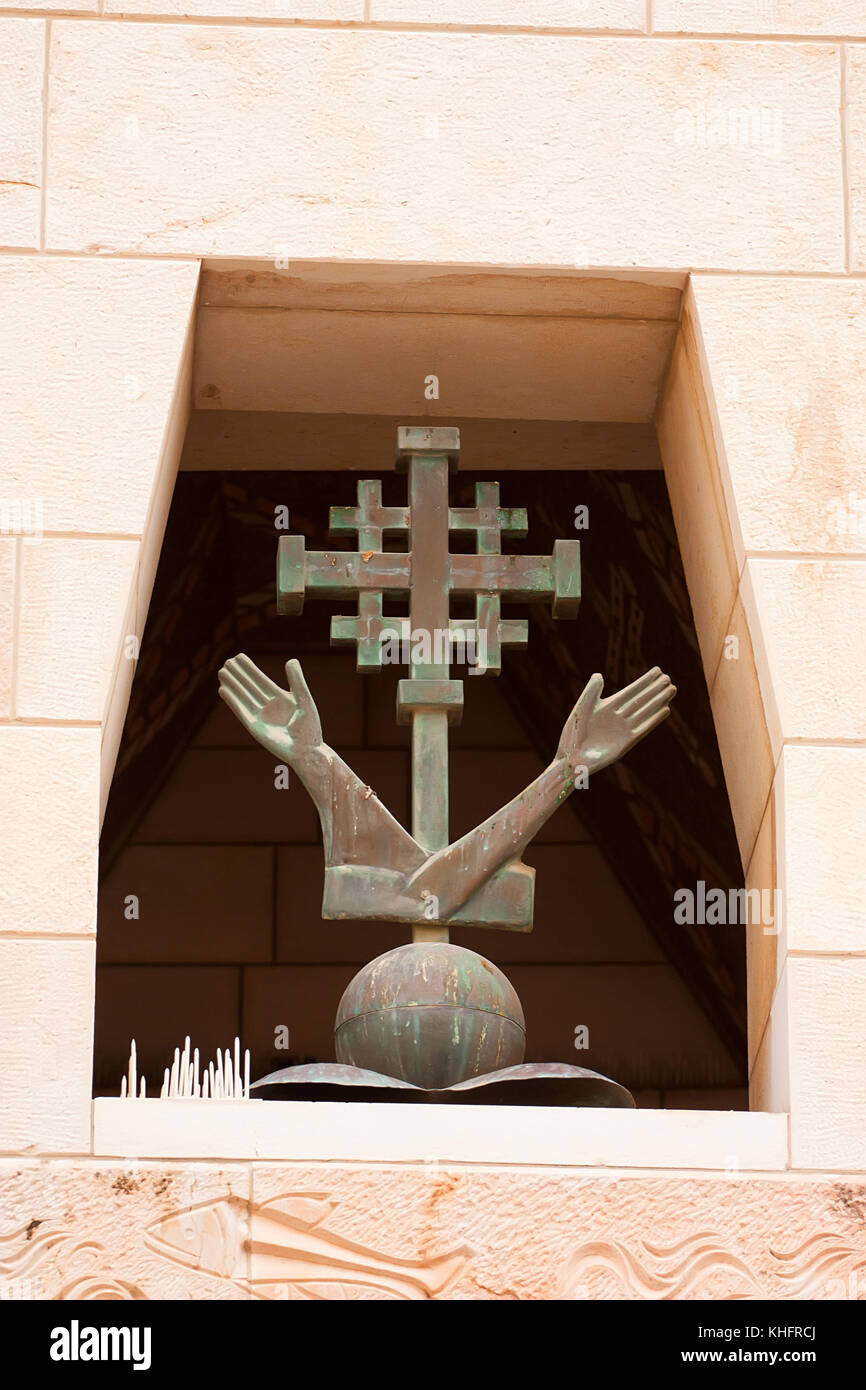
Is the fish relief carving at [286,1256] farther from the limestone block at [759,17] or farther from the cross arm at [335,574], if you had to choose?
the limestone block at [759,17]

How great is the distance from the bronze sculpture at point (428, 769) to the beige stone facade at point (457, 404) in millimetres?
270

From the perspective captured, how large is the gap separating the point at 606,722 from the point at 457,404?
1011 mm

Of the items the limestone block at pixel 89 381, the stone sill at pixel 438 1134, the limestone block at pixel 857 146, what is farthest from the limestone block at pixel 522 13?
the stone sill at pixel 438 1134

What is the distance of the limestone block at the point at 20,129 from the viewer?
627 cm

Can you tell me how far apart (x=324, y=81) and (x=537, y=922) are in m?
3.60

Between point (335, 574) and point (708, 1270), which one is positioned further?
point (335, 574)

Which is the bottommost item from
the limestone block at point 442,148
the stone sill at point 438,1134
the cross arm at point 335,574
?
the stone sill at point 438,1134

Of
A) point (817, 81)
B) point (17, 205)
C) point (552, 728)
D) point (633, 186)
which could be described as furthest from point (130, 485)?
point (552, 728)

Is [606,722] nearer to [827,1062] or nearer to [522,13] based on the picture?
[827,1062]

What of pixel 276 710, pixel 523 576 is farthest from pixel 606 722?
pixel 276 710

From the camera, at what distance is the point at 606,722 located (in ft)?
20.4

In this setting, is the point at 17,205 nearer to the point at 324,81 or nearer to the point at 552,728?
the point at 324,81

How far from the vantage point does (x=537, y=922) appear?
9.29m

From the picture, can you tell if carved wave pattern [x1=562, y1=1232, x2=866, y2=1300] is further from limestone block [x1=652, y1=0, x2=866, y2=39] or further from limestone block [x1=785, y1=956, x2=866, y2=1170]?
limestone block [x1=652, y1=0, x2=866, y2=39]
